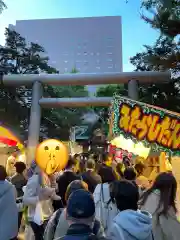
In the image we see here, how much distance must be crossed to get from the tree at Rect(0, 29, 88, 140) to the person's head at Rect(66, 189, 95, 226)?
18.5m

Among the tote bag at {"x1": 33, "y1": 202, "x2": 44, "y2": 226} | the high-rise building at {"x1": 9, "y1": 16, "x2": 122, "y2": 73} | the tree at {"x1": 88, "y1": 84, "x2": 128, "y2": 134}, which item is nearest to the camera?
the tote bag at {"x1": 33, "y1": 202, "x2": 44, "y2": 226}

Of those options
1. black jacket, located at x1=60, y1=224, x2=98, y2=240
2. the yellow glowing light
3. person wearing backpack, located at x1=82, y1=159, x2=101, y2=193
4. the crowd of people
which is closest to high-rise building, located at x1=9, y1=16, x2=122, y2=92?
the yellow glowing light

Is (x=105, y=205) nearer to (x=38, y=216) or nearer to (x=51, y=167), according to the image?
(x=38, y=216)

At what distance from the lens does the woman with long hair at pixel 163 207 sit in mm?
2619

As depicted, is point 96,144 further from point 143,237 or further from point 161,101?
point 143,237

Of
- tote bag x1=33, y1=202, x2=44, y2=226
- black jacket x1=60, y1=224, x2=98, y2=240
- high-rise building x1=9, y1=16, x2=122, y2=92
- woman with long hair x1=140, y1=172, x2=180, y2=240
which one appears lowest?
tote bag x1=33, y1=202, x2=44, y2=226

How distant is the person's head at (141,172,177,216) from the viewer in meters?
2.70

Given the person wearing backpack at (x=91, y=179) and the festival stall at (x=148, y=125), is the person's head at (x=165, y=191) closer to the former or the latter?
the person wearing backpack at (x=91, y=179)

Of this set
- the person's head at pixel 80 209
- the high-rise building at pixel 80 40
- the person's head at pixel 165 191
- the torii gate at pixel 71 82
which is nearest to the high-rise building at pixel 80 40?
the high-rise building at pixel 80 40

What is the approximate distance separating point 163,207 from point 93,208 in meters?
1.06

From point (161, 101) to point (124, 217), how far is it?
17.3 m

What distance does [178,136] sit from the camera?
5.06 meters

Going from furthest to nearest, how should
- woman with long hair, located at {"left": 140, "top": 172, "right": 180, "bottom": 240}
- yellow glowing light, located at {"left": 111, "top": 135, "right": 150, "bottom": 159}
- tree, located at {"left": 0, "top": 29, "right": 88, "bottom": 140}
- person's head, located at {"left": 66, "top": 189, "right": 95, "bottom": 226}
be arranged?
tree, located at {"left": 0, "top": 29, "right": 88, "bottom": 140} < yellow glowing light, located at {"left": 111, "top": 135, "right": 150, "bottom": 159} < woman with long hair, located at {"left": 140, "top": 172, "right": 180, "bottom": 240} < person's head, located at {"left": 66, "top": 189, "right": 95, "bottom": 226}

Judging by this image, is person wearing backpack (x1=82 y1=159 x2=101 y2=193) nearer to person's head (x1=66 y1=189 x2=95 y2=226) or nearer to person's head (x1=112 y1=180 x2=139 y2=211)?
person's head (x1=112 y1=180 x2=139 y2=211)
